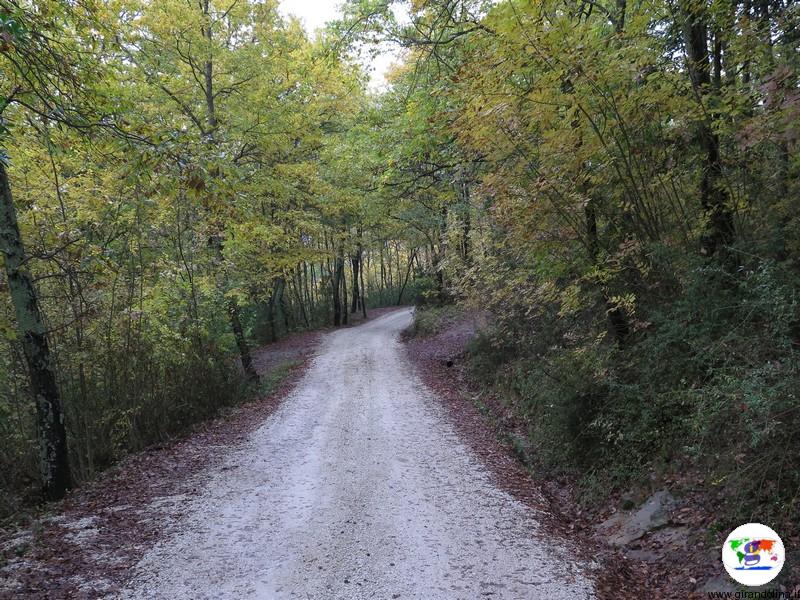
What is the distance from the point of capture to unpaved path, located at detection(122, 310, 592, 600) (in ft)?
13.8

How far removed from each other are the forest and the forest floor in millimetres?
1127

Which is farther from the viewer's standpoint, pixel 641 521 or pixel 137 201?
pixel 137 201

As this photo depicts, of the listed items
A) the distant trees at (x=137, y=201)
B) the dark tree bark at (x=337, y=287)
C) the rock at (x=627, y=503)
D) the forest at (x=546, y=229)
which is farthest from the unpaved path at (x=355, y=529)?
the dark tree bark at (x=337, y=287)

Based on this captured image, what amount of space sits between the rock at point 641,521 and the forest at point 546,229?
0.30 meters

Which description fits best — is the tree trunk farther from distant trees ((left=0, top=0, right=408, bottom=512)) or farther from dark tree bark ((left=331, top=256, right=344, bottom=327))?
dark tree bark ((left=331, top=256, right=344, bottom=327))

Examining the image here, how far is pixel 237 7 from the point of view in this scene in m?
12.9

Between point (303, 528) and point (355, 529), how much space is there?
59cm

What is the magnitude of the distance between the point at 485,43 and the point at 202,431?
861cm

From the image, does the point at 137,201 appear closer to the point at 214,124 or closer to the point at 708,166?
the point at 214,124

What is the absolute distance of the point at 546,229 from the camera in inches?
274

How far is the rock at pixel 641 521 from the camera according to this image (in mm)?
4746

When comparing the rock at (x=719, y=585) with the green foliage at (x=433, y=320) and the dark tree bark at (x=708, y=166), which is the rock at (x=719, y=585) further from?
the green foliage at (x=433, y=320)

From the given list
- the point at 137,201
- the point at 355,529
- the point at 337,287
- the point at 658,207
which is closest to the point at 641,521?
the point at 355,529

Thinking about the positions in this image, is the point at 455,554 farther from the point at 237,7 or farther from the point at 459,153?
the point at 237,7
